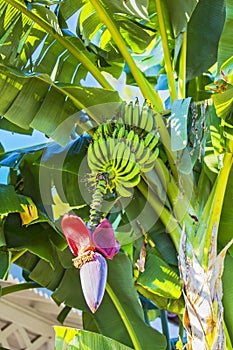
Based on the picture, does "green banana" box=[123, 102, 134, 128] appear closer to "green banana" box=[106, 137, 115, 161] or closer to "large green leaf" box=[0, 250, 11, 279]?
"green banana" box=[106, 137, 115, 161]

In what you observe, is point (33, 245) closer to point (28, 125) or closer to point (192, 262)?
point (28, 125)

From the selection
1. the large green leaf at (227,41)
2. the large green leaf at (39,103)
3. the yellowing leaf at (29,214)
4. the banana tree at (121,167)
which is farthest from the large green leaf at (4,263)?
the large green leaf at (227,41)

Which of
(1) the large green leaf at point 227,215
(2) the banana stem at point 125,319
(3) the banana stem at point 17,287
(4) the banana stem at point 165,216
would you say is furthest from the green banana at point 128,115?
(3) the banana stem at point 17,287

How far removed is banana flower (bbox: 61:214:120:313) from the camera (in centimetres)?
119

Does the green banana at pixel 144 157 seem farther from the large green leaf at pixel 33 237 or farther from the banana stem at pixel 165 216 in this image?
the large green leaf at pixel 33 237

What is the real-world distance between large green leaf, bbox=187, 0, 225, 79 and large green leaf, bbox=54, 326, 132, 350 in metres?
0.98

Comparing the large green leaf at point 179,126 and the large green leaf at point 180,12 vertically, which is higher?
the large green leaf at point 180,12

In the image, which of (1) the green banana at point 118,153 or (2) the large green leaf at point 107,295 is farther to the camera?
→ (2) the large green leaf at point 107,295

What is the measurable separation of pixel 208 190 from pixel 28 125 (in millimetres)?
A: 565

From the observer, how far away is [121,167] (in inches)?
57.0

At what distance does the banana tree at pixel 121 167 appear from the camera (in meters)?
1.34

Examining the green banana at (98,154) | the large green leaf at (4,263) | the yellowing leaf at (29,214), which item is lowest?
the large green leaf at (4,263)

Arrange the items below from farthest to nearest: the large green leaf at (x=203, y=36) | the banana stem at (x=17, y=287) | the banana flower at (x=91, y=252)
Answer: the banana stem at (x=17, y=287)
the large green leaf at (x=203, y=36)
the banana flower at (x=91, y=252)

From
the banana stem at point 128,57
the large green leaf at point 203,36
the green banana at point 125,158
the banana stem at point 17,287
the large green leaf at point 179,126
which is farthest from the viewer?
the banana stem at point 17,287
